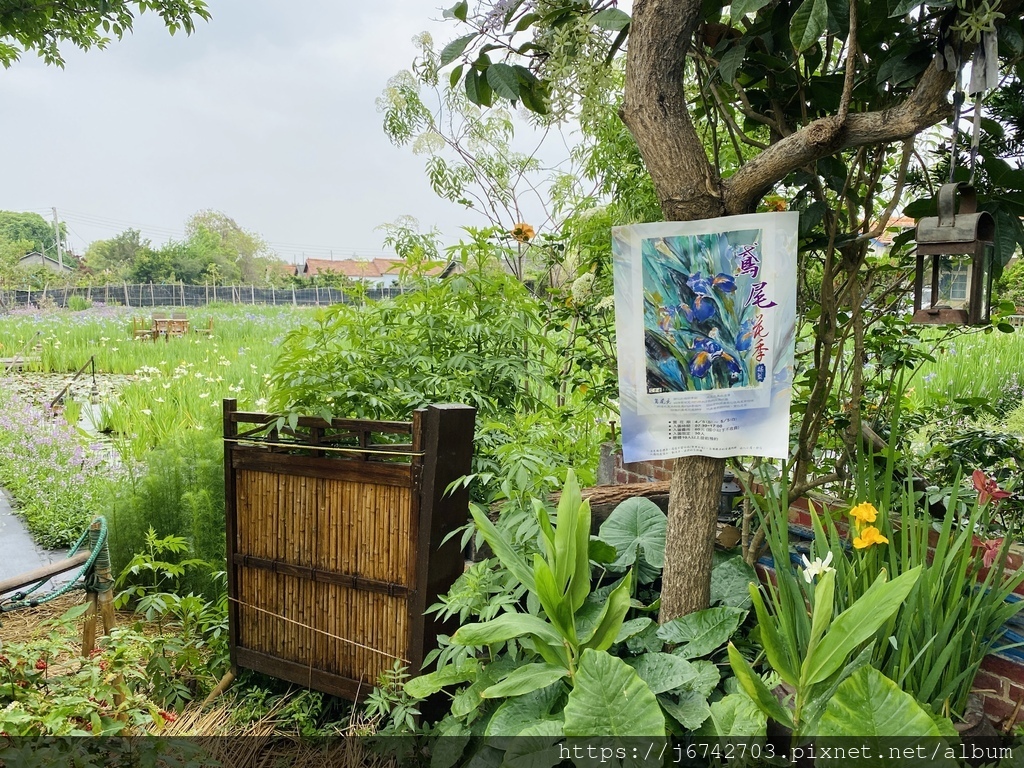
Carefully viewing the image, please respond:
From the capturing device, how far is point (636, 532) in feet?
5.18

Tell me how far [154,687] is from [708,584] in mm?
1260

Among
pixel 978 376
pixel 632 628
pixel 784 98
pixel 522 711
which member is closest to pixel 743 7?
pixel 784 98

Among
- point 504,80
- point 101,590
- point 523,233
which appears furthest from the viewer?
point 523,233

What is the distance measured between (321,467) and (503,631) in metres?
0.61

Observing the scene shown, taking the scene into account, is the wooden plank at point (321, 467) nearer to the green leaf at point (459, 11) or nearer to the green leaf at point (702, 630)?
the green leaf at point (702, 630)

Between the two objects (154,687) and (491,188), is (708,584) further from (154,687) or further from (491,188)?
(491,188)

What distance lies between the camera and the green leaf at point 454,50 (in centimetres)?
132

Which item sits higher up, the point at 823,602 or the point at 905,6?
the point at 905,6

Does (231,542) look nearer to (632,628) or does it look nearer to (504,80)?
(632,628)

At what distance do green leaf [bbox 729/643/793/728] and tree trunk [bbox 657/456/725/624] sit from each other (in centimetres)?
31

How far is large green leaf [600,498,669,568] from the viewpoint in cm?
151

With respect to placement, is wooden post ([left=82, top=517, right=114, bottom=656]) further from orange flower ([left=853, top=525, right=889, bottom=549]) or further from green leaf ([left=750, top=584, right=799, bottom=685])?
orange flower ([left=853, top=525, right=889, bottom=549])

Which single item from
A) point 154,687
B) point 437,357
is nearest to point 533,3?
point 437,357

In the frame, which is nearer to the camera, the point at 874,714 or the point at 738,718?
the point at 874,714
